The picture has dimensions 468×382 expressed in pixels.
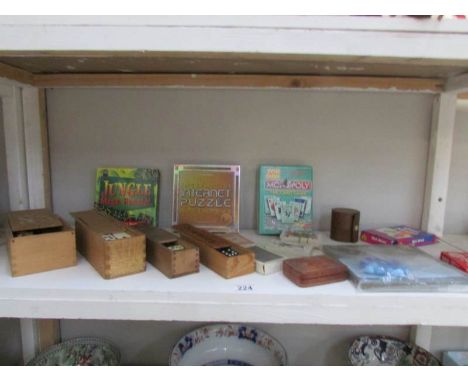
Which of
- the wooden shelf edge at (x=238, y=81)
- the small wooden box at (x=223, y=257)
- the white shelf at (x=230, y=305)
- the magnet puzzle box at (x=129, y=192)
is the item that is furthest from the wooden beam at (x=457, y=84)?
the magnet puzzle box at (x=129, y=192)

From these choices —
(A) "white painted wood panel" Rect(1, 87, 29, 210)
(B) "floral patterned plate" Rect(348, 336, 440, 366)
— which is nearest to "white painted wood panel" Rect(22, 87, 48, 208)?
(A) "white painted wood panel" Rect(1, 87, 29, 210)

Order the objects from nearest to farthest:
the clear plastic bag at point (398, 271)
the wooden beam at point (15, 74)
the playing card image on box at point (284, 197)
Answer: the clear plastic bag at point (398, 271), the wooden beam at point (15, 74), the playing card image on box at point (284, 197)

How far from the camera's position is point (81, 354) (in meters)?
0.79

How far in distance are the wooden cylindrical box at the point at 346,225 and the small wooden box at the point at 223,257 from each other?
0.74ft

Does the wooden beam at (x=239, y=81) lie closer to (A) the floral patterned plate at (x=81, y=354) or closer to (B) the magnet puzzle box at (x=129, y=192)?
(B) the magnet puzzle box at (x=129, y=192)

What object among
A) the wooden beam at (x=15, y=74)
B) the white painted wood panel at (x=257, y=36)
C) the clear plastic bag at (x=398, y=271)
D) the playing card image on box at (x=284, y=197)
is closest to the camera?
the white painted wood panel at (x=257, y=36)

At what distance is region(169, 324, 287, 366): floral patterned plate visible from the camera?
76cm

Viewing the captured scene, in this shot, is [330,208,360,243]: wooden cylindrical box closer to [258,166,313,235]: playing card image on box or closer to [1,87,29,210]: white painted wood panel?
[258,166,313,235]: playing card image on box

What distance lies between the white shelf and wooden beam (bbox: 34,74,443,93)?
0.41m

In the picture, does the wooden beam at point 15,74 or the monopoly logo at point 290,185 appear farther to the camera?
the monopoly logo at point 290,185

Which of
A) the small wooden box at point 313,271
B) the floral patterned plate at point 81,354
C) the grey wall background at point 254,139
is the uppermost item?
the grey wall background at point 254,139

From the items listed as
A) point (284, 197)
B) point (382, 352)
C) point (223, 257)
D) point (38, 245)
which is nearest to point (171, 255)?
point (223, 257)

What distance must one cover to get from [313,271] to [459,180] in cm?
48

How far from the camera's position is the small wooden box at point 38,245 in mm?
510
